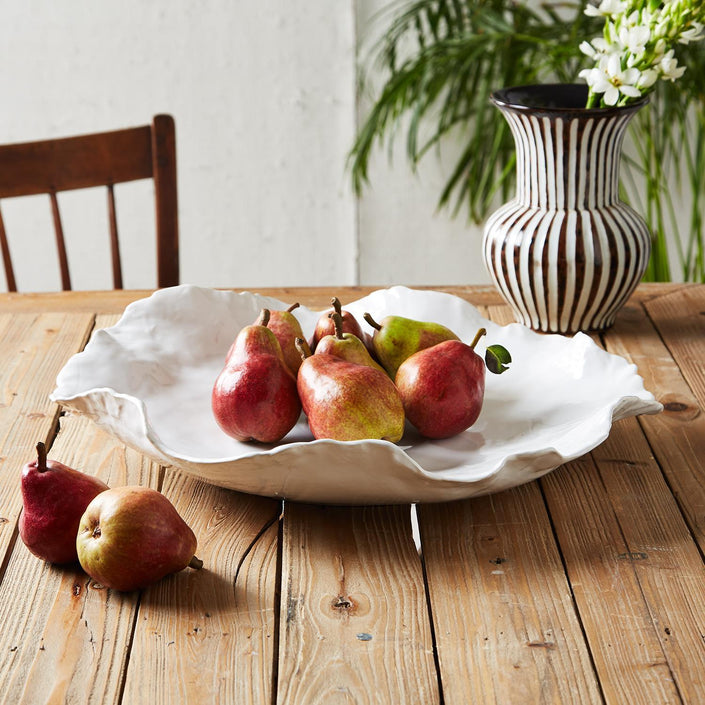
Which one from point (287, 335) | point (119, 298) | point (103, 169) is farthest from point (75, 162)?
point (287, 335)

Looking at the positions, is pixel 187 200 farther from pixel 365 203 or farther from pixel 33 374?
pixel 33 374

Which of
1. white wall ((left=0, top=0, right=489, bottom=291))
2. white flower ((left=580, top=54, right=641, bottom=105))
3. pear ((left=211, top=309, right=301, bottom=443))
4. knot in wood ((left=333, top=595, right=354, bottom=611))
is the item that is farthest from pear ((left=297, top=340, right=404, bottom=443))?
white wall ((left=0, top=0, right=489, bottom=291))

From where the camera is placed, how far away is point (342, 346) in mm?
818

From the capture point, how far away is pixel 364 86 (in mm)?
2359

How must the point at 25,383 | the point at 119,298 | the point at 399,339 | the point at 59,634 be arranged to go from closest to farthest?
the point at 59,634, the point at 399,339, the point at 25,383, the point at 119,298

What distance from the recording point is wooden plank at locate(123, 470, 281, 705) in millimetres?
571

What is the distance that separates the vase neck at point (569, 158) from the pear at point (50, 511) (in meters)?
0.70

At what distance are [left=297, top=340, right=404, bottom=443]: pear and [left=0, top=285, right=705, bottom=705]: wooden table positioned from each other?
73mm

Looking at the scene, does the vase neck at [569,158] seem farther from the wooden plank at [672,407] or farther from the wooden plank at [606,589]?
the wooden plank at [606,589]

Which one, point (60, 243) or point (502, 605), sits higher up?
point (502, 605)

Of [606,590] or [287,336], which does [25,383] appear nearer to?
[287,336]

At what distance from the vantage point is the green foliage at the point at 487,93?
2074mm

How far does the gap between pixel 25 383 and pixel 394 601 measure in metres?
0.57

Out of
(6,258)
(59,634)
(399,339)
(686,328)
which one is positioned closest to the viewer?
(59,634)
